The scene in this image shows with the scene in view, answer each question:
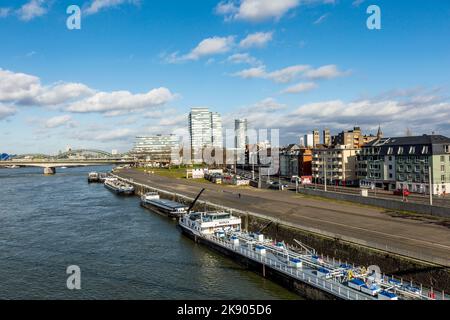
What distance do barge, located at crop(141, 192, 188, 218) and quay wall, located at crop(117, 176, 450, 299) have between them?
16.5m

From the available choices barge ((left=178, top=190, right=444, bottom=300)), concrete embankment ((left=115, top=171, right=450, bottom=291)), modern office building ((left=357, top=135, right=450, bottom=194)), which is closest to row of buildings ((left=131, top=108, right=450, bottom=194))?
modern office building ((left=357, top=135, right=450, bottom=194))

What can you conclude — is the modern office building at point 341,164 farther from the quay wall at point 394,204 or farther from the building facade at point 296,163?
the quay wall at point 394,204

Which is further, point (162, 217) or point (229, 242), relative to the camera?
point (162, 217)

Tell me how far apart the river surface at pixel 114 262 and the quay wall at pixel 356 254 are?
Result: 647 centimetres

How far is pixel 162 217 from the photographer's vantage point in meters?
63.3

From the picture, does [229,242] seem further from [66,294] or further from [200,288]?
[66,294]

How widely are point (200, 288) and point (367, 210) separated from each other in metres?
26.4

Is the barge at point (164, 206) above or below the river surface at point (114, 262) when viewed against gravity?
above

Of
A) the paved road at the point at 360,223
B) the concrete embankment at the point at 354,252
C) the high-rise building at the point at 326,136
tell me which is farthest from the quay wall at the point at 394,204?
the high-rise building at the point at 326,136

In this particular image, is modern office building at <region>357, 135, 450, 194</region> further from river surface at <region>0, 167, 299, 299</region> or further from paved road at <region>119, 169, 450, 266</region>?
river surface at <region>0, 167, 299, 299</region>

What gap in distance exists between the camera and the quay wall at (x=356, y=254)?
25.5 m

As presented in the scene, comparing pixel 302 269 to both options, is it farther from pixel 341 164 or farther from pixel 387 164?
pixel 341 164

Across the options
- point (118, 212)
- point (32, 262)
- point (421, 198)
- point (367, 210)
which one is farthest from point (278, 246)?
point (118, 212)
